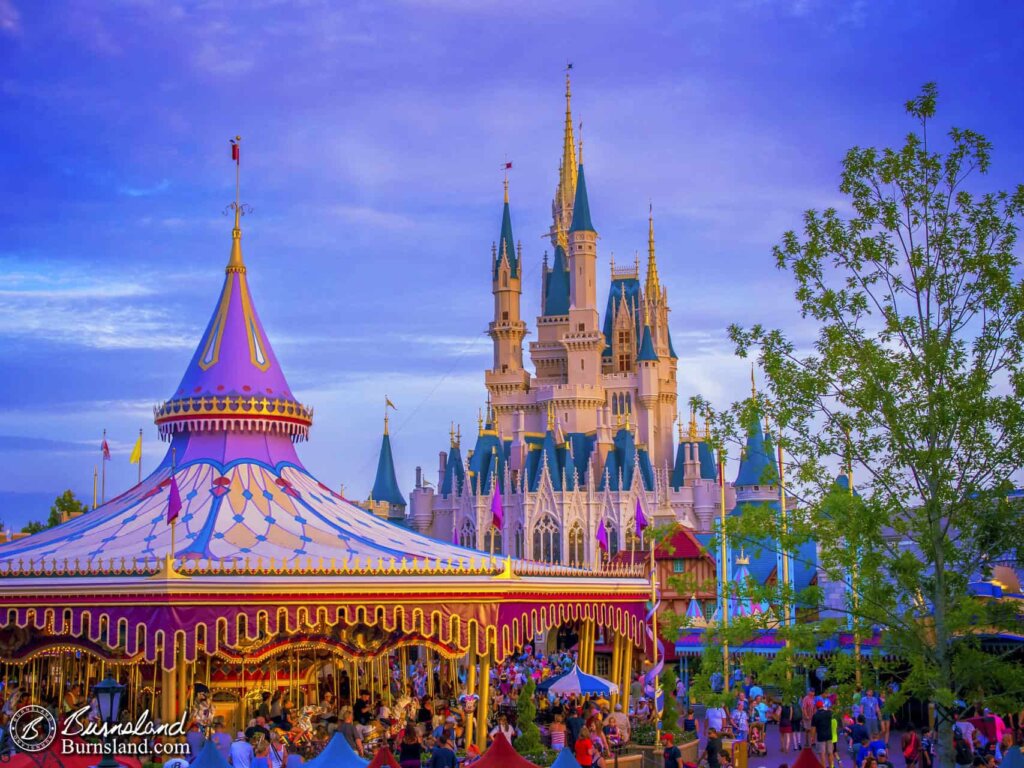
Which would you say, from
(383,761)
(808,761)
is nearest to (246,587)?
(383,761)

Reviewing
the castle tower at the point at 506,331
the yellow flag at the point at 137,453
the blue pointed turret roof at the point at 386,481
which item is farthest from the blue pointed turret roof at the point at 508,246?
the yellow flag at the point at 137,453

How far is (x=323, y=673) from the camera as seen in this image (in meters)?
23.6

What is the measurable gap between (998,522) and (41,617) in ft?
44.6

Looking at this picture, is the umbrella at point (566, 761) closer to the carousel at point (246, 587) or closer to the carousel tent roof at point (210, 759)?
the carousel tent roof at point (210, 759)

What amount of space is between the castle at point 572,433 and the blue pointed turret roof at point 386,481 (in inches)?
3.2

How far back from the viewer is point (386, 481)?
239ft

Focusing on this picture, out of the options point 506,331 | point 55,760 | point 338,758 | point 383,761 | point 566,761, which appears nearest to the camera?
point 566,761

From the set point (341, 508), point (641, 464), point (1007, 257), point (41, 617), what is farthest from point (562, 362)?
point (1007, 257)

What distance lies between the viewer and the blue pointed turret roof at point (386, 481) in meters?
72.2

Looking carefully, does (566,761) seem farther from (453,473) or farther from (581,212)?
(581,212)

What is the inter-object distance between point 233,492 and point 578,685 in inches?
274

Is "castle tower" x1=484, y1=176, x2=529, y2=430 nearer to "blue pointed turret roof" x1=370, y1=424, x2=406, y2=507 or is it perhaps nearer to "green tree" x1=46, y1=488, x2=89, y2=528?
"blue pointed turret roof" x1=370, y1=424, x2=406, y2=507

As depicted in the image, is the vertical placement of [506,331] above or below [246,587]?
above

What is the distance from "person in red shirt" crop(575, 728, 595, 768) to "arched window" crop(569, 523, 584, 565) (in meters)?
47.4
